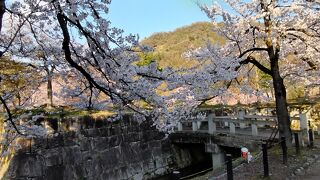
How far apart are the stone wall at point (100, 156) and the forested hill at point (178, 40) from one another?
86.2ft

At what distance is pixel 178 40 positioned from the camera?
57719 mm

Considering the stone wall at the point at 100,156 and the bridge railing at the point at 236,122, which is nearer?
the stone wall at the point at 100,156

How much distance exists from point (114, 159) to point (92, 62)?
881cm

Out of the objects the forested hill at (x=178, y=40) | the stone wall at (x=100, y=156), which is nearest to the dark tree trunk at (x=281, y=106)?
the stone wall at (x=100, y=156)

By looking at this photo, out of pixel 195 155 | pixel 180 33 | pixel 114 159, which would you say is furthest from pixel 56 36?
pixel 180 33

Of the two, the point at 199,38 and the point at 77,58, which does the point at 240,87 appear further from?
the point at 199,38

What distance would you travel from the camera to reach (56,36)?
208 inches

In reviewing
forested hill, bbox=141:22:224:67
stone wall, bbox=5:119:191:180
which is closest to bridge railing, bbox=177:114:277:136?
stone wall, bbox=5:119:191:180

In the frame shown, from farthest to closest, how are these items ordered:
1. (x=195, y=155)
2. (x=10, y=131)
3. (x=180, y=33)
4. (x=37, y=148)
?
(x=180, y=33) < (x=195, y=155) < (x=37, y=148) < (x=10, y=131)

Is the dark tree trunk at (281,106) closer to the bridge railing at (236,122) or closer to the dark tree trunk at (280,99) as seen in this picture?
the dark tree trunk at (280,99)

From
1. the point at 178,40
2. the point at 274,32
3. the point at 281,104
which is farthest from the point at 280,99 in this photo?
the point at 178,40

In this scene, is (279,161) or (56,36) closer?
(56,36)

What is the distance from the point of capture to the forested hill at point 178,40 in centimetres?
4497

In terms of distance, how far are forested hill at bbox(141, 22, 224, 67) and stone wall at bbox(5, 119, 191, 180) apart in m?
26.3
